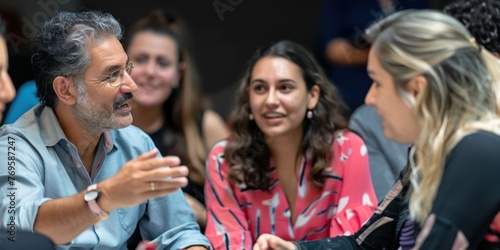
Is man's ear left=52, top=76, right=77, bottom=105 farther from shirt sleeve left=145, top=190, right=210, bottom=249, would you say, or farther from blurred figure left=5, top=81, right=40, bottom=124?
blurred figure left=5, top=81, right=40, bottom=124

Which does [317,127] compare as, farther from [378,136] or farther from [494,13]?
[494,13]

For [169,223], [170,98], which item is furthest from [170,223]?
[170,98]

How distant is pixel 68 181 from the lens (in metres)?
1.96

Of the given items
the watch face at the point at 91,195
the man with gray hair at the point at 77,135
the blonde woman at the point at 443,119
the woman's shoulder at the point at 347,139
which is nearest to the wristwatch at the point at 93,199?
the watch face at the point at 91,195

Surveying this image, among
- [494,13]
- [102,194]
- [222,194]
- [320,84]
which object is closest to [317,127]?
[320,84]

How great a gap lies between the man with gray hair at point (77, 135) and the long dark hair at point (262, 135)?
42 centimetres

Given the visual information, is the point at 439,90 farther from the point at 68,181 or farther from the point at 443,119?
the point at 68,181

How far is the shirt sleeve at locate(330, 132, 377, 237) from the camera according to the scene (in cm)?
232

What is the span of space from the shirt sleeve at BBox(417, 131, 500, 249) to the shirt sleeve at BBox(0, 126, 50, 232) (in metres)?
0.94

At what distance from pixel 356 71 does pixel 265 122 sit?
1152mm

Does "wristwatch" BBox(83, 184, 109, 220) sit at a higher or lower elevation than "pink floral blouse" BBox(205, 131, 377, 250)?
higher

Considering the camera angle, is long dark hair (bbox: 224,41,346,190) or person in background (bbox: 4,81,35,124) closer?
long dark hair (bbox: 224,41,346,190)

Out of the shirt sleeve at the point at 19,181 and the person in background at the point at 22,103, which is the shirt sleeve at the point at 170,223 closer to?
the shirt sleeve at the point at 19,181

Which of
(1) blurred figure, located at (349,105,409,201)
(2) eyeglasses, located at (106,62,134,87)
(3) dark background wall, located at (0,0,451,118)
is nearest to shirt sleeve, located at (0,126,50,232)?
(2) eyeglasses, located at (106,62,134,87)
